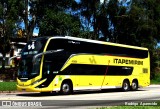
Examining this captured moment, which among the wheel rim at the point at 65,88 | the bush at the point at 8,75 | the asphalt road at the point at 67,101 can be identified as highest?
the bush at the point at 8,75

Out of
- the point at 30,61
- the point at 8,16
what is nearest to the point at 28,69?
the point at 30,61

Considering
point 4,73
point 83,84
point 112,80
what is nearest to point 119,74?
point 112,80

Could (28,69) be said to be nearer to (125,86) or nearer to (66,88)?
(66,88)

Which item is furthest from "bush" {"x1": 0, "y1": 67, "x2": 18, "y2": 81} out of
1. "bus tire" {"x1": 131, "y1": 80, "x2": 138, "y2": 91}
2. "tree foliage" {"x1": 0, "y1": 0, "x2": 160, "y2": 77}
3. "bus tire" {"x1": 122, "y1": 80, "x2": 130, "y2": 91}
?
"bus tire" {"x1": 122, "y1": 80, "x2": 130, "y2": 91}

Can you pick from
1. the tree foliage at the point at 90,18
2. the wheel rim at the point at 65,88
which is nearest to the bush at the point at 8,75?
the tree foliage at the point at 90,18

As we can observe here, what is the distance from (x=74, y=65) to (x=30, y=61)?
10.7 feet

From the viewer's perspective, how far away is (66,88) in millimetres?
26047

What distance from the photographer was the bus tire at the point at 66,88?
1018 inches

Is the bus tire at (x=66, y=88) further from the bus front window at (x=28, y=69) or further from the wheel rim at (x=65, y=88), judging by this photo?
the bus front window at (x=28, y=69)

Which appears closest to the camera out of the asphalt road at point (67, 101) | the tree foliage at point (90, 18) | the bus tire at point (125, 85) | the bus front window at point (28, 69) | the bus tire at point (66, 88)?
the asphalt road at point (67, 101)

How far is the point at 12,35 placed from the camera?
52562 millimetres

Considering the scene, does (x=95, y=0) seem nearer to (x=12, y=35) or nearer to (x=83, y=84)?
(x=12, y=35)

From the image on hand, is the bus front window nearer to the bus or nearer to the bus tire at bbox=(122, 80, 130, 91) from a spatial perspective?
the bus

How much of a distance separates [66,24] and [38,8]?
539 cm
